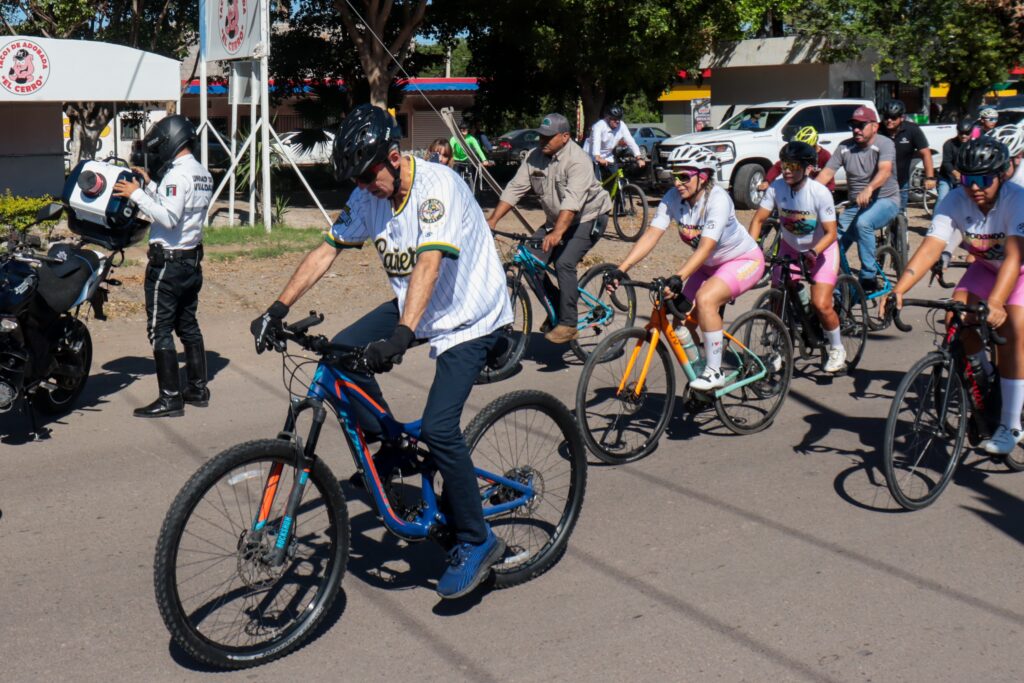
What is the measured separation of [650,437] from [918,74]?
22.6 metres

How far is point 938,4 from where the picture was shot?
2605 cm

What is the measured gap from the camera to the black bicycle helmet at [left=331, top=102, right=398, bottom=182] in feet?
14.1

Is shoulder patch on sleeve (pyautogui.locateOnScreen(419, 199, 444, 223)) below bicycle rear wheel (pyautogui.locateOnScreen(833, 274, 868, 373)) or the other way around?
the other way around

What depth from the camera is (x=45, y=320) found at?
23.4 feet

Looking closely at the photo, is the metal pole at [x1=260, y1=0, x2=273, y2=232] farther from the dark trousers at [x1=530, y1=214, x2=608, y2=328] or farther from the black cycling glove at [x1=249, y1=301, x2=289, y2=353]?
the black cycling glove at [x1=249, y1=301, x2=289, y2=353]

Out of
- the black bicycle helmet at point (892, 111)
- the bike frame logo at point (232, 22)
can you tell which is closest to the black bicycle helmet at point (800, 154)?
the black bicycle helmet at point (892, 111)

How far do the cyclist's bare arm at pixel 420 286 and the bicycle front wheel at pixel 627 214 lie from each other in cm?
1198

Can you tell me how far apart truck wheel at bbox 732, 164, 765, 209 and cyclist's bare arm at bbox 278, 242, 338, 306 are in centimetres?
1646

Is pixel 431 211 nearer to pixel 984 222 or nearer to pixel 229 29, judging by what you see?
pixel 984 222

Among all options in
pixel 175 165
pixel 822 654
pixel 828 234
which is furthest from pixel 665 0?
pixel 822 654

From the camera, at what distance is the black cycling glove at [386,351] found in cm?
406

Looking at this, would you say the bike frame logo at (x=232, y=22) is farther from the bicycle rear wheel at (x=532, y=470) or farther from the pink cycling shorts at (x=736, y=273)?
the bicycle rear wheel at (x=532, y=470)

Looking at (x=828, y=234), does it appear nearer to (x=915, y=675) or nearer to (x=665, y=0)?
(x=915, y=675)

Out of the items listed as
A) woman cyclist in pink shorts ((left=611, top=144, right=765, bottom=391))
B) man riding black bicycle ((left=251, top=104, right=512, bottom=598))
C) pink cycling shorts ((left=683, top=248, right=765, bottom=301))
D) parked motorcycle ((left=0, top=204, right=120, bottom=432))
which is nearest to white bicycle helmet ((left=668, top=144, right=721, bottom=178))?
woman cyclist in pink shorts ((left=611, top=144, right=765, bottom=391))
